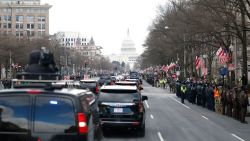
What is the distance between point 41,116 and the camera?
324 inches

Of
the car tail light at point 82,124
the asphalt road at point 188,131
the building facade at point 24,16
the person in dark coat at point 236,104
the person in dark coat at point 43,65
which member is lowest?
the asphalt road at point 188,131

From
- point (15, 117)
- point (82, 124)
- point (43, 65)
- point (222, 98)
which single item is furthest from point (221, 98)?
point (15, 117)

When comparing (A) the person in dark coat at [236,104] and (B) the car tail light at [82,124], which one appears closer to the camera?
(B) the car tail light at [82,124]

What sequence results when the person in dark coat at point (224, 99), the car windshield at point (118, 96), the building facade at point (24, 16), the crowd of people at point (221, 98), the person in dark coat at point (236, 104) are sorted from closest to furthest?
the car windshield at point (118, 96) < the crowd of people at point (221, 98) < the person in dark coat at point (236, 104) < the person in dark coat at point (224, 99) < the building facade at point (24, 16)

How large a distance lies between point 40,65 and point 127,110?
5.75m

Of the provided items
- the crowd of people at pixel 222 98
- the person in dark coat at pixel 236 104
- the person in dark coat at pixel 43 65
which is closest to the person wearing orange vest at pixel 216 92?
the crowd of people at pixel 222 98

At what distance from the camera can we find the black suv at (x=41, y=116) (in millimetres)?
8156

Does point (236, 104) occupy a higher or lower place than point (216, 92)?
lower

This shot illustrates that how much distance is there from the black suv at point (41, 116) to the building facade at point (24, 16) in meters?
161

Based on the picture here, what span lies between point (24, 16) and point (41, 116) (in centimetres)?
16763

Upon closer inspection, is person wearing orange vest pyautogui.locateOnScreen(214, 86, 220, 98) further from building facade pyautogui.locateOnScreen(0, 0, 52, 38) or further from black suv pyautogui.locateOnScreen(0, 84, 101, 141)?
building facade pyautogui.locateOnScreen(0, 0, 52, 38)

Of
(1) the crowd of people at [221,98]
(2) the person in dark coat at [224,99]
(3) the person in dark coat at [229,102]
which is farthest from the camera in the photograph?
(2) the person in dark coat at [224,99]

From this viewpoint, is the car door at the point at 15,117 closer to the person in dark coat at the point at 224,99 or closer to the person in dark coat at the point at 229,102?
the person in dark coat at the point at 229,102

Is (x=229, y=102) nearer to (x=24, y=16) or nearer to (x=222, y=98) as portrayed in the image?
(x=222, y=98)
